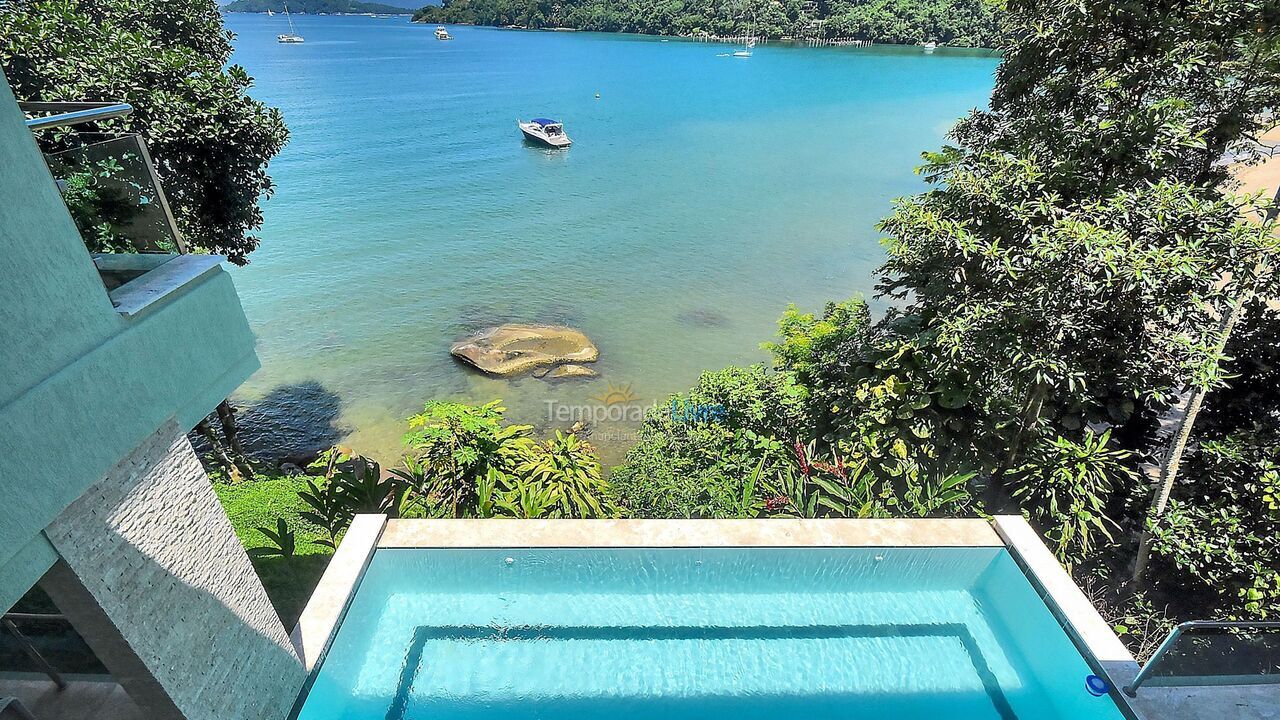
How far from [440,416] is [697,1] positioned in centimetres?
11513

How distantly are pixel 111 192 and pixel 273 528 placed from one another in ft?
17.2

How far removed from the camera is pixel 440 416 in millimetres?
6703

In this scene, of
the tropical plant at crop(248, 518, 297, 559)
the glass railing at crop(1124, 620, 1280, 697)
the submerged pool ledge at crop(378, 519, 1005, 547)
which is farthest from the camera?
the tropical plant at crop(248, 518, 297, 559)

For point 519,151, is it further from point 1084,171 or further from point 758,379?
point 1084,171

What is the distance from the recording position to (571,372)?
13297 millimetres

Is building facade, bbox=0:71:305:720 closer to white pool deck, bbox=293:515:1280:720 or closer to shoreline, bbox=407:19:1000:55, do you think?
white pool deck, bbox=293:515:1280:720

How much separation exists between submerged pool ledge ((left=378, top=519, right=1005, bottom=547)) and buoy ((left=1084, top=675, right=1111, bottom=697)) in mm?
1189

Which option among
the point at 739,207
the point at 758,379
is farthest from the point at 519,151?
the point at 758,379

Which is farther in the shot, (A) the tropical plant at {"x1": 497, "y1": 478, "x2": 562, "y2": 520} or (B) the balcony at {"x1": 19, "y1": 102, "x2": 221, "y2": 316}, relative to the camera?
(A) the tropical plant at {"x1": 497, "y1": 478, "x2": 562, "y2": 520}

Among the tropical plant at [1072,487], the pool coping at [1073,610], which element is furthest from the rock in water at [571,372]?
the pool coping at [1073,610]

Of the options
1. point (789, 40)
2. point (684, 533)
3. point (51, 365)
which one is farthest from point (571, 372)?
point (789, 40)

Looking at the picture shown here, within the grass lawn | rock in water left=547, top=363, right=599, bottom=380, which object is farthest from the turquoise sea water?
the grass lawn

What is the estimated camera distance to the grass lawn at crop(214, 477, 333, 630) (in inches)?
228

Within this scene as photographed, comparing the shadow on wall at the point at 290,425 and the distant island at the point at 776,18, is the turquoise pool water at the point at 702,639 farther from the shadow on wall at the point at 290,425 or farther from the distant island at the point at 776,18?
the distant island at the point at 776,18
